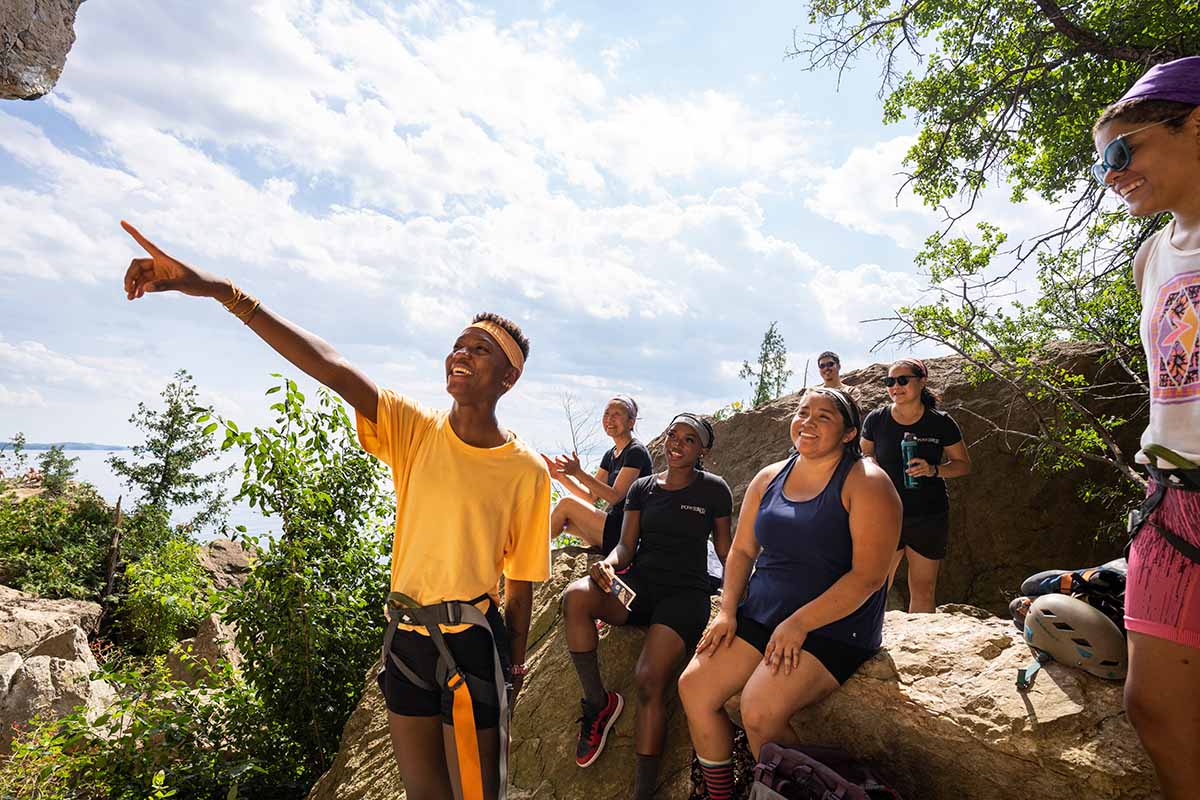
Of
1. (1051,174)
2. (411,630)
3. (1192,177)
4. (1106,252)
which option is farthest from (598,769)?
(1051,174)

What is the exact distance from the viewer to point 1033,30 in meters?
6.27

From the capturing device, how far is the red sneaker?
11.7 feet

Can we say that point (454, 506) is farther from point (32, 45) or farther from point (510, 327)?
point (32, 45)

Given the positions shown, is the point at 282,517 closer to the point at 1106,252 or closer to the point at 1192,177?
the point at 1192,177

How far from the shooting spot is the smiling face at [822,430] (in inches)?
124

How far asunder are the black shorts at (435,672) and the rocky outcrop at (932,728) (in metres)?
1.40

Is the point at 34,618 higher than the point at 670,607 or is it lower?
lower

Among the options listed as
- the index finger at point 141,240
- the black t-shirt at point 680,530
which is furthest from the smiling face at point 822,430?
the index finger at point 141,240

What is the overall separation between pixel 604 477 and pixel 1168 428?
4018mm

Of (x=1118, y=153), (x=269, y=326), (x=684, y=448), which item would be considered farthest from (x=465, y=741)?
(x=1118, y=153)

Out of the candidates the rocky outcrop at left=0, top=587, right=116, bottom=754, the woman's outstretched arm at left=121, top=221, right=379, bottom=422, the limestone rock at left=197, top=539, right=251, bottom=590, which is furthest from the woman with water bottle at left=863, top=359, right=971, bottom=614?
the limestone rock at left=197, top=539, right=251, bottom=590

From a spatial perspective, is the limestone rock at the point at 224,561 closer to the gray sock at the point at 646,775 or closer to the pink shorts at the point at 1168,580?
the gray sock at the point at 646,775

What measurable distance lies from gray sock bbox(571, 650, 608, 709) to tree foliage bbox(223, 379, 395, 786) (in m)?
2.19

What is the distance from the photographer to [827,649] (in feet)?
9.53
